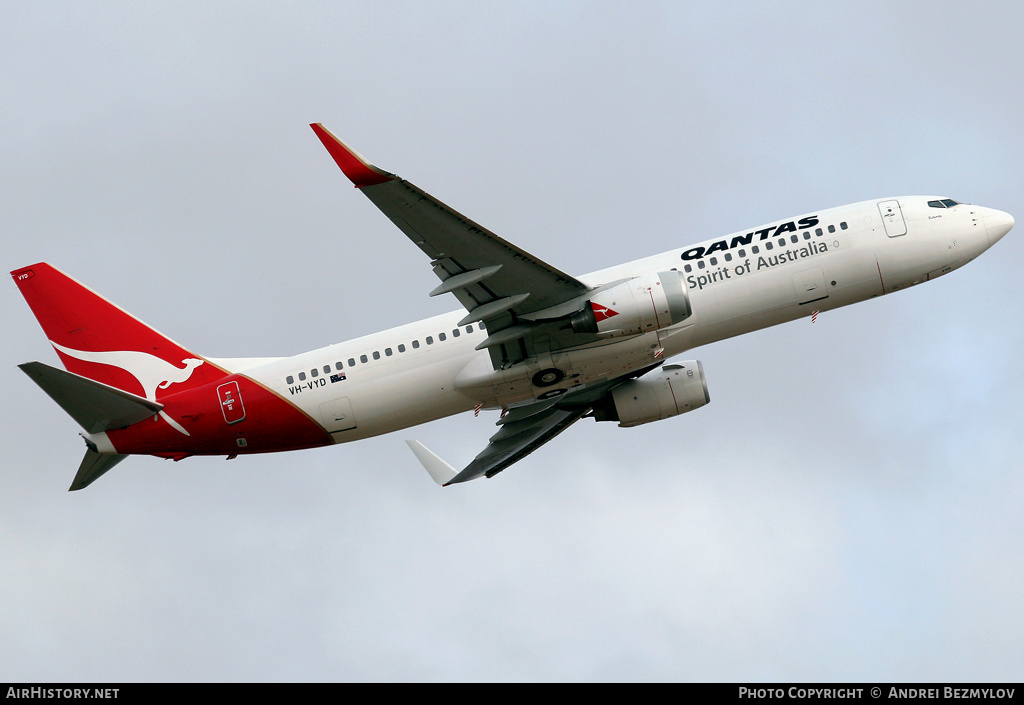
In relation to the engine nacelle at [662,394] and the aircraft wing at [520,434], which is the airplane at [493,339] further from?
the aircraft wing at [520,434]

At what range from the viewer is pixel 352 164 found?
1312 inches

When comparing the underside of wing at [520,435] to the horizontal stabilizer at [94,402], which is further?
the underside of wing at [520,435]

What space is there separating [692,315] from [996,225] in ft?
43.6

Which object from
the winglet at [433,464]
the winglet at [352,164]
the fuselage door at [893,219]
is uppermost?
the winglet at [352,164]

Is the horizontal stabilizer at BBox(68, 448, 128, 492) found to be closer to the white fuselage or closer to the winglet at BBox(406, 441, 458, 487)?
the white fuselage

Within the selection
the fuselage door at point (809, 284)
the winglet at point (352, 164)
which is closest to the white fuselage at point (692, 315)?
the fuselage door at point (809, 284)

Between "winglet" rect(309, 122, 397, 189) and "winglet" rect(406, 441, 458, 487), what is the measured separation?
19.3 metres

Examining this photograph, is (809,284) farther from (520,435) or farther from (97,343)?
(97,343)

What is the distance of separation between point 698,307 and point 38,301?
26909 millimetres

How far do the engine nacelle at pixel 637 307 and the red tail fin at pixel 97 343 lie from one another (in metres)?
15.8

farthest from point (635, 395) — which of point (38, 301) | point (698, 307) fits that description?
point (38, 301)

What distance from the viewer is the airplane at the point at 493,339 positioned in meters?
40.2

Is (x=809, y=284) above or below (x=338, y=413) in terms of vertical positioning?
below

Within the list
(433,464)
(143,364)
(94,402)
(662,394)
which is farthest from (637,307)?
(94,402)
